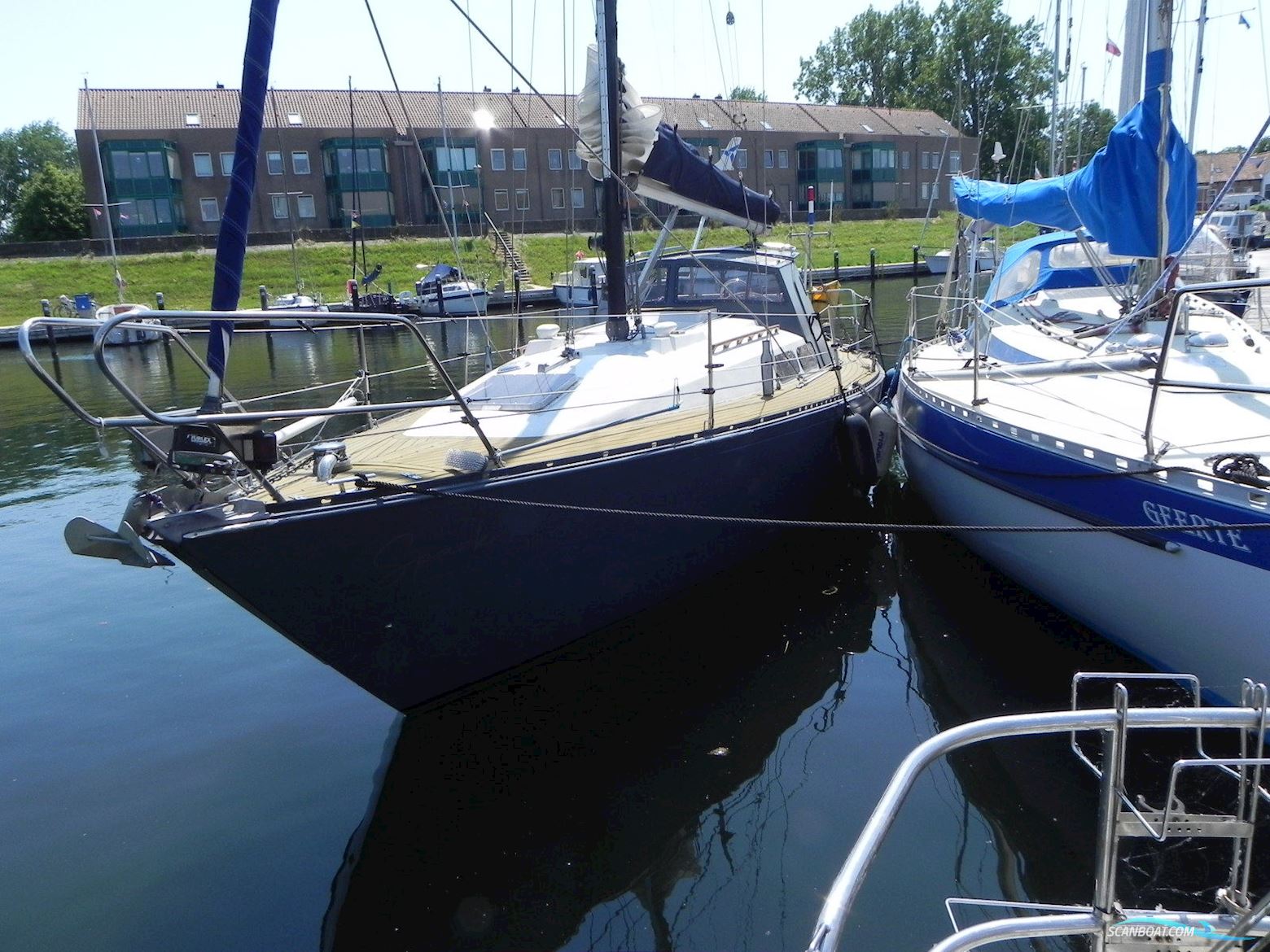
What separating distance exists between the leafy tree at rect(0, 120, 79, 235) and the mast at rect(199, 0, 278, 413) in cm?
8208

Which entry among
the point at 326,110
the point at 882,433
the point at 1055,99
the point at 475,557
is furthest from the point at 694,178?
the point at 326,110

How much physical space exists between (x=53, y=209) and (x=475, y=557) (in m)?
50.0

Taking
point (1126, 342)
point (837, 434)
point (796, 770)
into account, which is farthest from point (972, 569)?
point (796, 770)

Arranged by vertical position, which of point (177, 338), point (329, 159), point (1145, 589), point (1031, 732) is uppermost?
point (329, 159)

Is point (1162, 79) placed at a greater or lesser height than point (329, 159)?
lesser

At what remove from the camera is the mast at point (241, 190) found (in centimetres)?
475

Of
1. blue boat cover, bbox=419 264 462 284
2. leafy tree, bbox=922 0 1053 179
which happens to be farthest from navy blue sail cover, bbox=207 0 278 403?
leafy tree, bbox=922 0 1053 179

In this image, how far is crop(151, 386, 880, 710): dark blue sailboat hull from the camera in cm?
491

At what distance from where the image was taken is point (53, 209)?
1767 inches

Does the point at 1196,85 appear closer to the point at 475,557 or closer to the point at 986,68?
the point at 475,557

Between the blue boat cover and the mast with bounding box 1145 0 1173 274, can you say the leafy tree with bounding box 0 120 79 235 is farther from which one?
the mast with bounding box 1145 0 1173 274

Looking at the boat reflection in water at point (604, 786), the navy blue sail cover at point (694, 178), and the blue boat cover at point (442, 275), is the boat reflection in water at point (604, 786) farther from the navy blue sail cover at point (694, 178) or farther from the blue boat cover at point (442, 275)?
the blue boat cover at point (442, 275)

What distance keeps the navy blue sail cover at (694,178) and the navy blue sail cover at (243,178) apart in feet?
13.5

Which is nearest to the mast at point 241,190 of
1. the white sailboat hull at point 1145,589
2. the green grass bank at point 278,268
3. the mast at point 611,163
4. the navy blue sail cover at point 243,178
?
the navy blue sail cover at point 243,178
